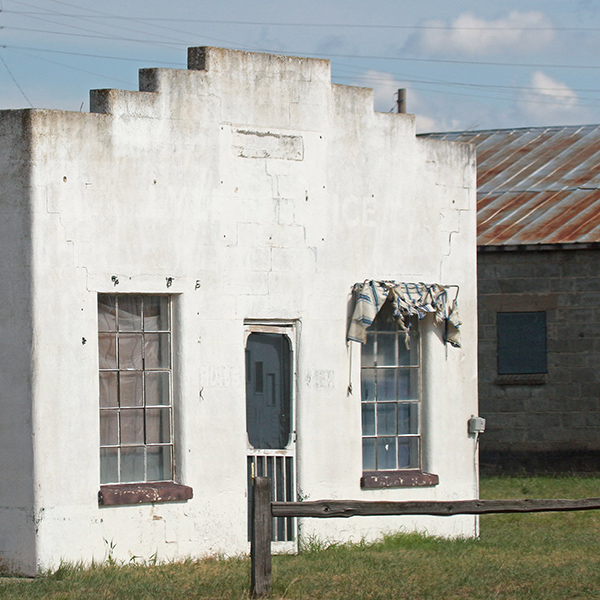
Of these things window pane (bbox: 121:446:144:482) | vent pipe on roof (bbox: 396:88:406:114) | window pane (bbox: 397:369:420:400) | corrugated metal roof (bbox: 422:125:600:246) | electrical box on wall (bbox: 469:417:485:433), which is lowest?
window pane (bbox: 121:446:144:482)

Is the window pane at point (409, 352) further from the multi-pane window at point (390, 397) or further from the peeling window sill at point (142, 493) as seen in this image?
the peeling window sill at point (142, 493)

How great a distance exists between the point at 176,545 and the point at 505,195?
39.2 feet

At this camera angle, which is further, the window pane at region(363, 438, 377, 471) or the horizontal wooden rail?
the window pane at region(363, 438, 377, 471)

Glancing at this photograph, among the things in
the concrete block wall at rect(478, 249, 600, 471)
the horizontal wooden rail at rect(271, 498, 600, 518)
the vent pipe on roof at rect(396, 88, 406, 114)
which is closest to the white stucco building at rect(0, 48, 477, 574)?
the horizontal wooden rail at rect(271, 498, 600, 518)

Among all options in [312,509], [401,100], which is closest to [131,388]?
[312,509]

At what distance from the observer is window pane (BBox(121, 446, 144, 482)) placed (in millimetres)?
9477

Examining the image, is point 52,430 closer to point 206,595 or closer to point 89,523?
point 89,523

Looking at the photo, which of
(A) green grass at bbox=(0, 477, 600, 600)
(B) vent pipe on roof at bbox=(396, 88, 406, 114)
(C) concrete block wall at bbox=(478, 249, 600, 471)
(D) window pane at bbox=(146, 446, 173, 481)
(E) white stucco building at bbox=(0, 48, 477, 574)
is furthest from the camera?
(B) vent pipe on roof at bbox=(396, 88, 406, 114)

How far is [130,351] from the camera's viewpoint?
9570 millimetres

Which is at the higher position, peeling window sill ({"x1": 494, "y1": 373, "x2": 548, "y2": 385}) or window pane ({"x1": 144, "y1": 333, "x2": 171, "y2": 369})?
window pane ({"x1": 144, "y1": 333, "x2": 171, "y2": 369})

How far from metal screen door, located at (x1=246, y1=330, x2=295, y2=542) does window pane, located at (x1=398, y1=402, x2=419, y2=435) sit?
4.32 ft

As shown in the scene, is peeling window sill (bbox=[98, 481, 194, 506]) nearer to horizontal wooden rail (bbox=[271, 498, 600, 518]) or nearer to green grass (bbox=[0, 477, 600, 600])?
green grass (bbox=[0, 477, 600, 600])

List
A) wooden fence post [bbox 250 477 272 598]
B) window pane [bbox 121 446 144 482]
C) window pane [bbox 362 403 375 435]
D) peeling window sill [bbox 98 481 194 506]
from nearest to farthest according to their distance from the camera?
1. wooden fence post [bbox 250 477 272 598]
2. peeling window sill [bbox 98 481 194 506]
3. window pane [bbox 121 446 144 482]
4. window pane [bbox 362 403 375 435]

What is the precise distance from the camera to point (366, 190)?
416 inches
